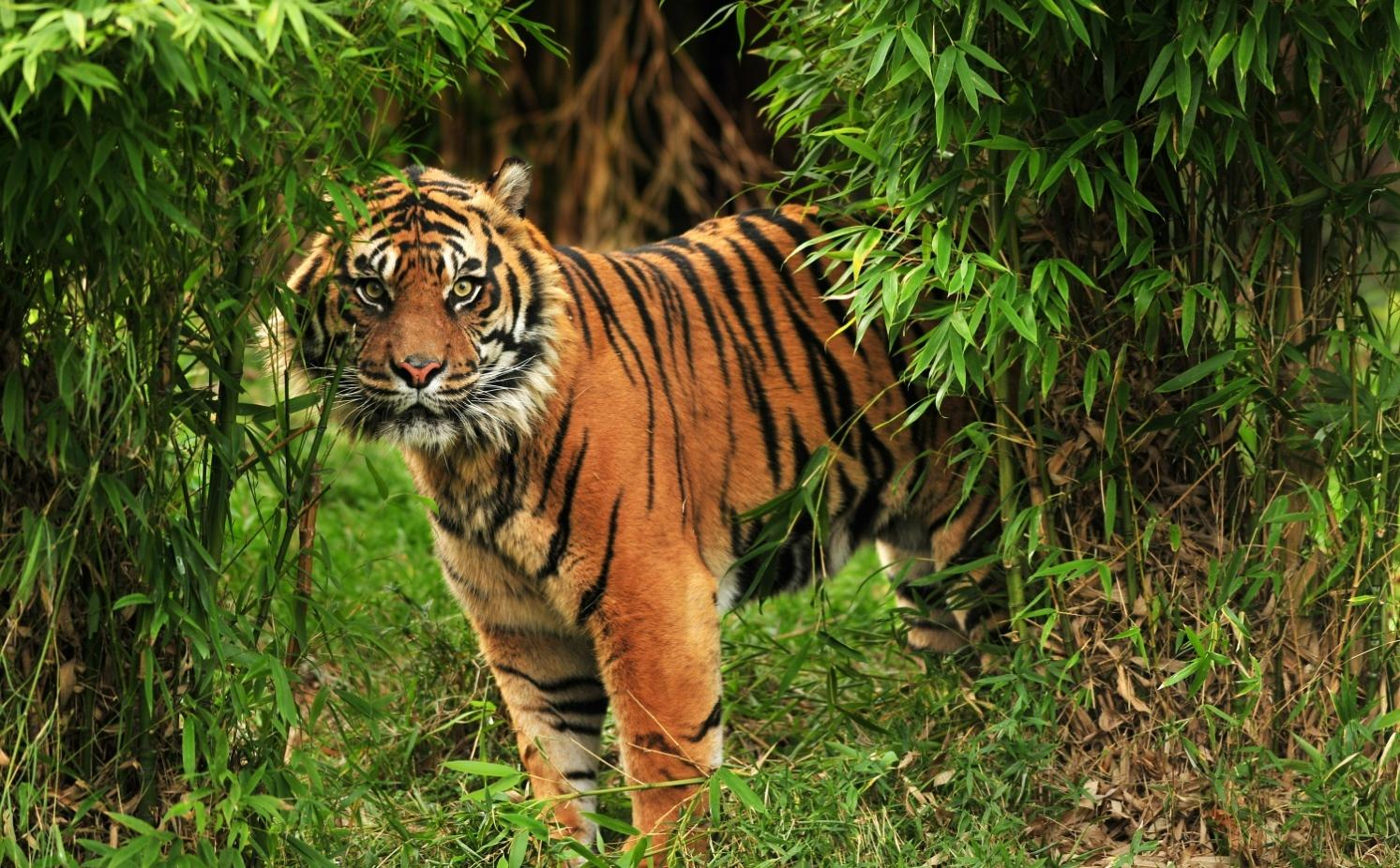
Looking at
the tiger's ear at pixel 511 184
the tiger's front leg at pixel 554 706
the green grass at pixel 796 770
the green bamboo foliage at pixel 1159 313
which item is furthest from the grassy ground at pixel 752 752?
the tiger's ear at pixel 511 184

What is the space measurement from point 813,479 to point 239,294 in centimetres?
125

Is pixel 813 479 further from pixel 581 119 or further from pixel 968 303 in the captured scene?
pixel 581 119

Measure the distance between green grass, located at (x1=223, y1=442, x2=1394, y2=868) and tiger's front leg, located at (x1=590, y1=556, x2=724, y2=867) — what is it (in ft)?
0.34

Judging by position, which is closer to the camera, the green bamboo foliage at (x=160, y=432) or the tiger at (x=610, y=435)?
the green bamboo foliage at (x=160, y=432)

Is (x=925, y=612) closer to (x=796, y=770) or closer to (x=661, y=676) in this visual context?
(x=796, y=770)

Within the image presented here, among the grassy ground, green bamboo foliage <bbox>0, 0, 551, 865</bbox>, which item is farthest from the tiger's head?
green bamboo foliage <bbox>0, 0, 551, 865</bbox>

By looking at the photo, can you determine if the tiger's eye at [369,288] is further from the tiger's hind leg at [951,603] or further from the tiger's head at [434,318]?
the tiger's hind leg at [951,603]

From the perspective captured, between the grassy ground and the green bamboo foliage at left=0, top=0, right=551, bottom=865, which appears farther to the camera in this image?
the grassy ground

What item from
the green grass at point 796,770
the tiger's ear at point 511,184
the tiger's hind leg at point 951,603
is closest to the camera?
the green grass at point 796,770

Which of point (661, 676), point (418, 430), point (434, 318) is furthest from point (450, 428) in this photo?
point (661, 676)

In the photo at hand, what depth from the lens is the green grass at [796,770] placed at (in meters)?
2.97

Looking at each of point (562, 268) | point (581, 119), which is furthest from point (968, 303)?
point (581, 119)

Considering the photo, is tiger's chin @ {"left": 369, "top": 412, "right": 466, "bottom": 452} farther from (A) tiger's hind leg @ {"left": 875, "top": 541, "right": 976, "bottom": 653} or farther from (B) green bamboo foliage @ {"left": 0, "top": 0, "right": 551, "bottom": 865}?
(A) tiger's hind leg @ {"left": 875, "top": 541, "right": 976, "bottom": 653}

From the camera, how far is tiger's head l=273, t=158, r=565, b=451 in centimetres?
304
